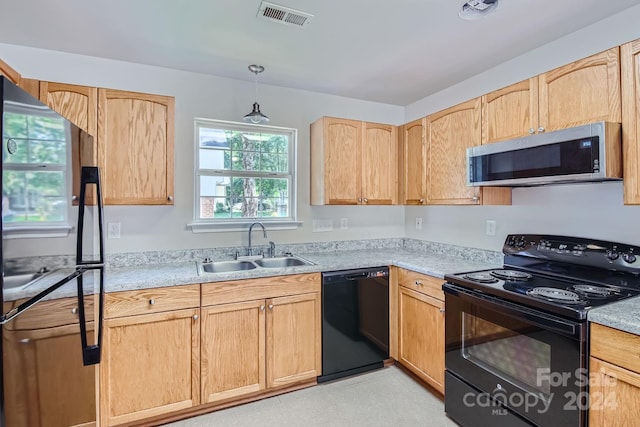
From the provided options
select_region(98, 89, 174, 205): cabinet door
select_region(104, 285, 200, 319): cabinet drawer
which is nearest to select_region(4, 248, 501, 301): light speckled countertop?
select_region(104, 285, 200, 319): cabinet drawer

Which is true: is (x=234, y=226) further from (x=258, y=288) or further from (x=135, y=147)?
(x=135, y=147)

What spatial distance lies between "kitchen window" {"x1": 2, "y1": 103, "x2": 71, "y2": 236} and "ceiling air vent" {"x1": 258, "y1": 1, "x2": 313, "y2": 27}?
1149 mm

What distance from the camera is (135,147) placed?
2.13 meters

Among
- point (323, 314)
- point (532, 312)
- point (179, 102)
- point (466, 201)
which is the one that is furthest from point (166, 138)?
point (532, 312)

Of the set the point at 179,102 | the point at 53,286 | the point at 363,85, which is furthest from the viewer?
the point at 363,85

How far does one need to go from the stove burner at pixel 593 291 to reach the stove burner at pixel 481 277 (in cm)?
39

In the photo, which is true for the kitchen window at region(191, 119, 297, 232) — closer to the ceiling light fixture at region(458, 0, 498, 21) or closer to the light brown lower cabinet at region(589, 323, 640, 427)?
the ceiling light fixture at region(458, 0, 498, 21)

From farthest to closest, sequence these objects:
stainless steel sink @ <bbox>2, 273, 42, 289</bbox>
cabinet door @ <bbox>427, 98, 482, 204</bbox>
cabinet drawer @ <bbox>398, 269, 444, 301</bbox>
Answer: cabinet door @ <bbox>427, 98, 482, 204</bbox> → cabinet drawer @ <bbox>398, 269, 444, 301</bbox> → stainless steel sink @ <bbox>2, 273, 42, 289</bbox>

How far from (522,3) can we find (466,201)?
1.23 m

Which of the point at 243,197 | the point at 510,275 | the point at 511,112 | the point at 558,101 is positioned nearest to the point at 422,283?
the point at 510,275

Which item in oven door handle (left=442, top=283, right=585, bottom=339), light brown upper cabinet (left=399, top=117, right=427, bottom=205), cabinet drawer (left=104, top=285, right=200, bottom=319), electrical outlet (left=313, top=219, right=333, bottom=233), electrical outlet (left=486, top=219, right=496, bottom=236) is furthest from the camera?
electrical outlet (left=313, top=219, right=333, bottom=233)

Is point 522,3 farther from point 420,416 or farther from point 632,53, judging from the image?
point 420,416

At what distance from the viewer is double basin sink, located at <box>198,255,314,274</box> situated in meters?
2.54

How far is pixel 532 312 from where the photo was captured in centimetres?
154
